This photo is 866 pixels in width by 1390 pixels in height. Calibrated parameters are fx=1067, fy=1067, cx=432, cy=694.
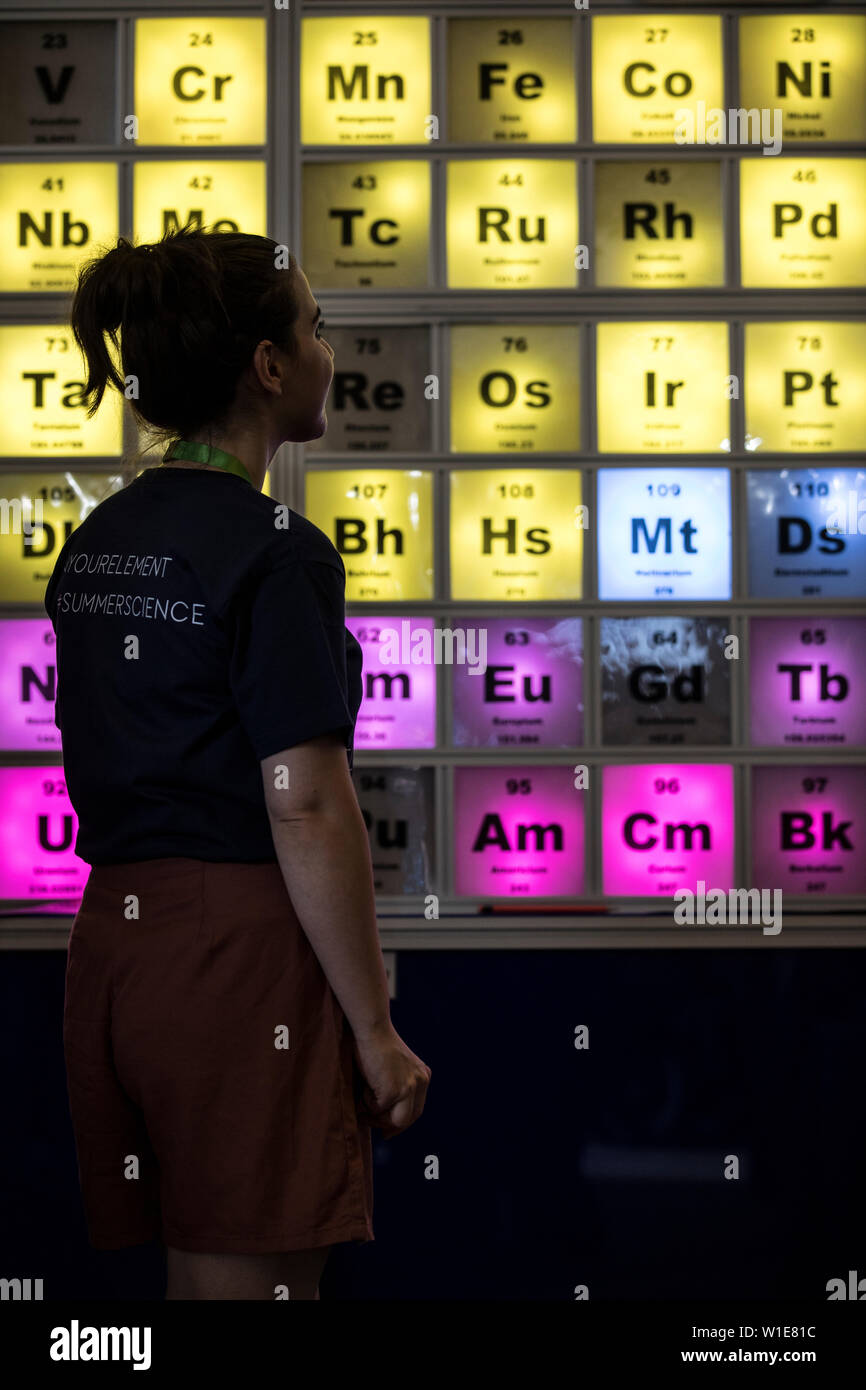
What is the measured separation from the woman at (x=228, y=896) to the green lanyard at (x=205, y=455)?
44 millimetres

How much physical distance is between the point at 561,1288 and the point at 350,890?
151 cm

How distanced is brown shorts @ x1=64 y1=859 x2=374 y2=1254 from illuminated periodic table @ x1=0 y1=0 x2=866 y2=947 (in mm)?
1119

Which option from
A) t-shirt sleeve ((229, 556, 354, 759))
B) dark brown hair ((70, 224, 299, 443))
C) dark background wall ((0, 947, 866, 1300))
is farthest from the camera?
dark background wall ((0, 947, 866, 1300))

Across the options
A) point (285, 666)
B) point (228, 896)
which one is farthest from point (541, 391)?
point (228, 896)

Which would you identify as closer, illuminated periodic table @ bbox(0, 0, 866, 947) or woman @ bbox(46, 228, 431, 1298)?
woman @ bbox(46, 228, 431, 1298)

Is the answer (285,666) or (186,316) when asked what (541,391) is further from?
(285,666)

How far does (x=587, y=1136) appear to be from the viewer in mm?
2158

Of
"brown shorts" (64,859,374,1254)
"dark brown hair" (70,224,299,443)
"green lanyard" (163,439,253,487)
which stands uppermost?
"dark brown hair" (70,224,299,443)

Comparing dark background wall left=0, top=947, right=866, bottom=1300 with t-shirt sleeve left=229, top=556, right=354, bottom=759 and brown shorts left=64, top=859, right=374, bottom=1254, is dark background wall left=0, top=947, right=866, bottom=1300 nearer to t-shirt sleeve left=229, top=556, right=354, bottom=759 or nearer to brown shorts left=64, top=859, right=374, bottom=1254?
brown shorts left=64, top=859, right=374, bottom=1254

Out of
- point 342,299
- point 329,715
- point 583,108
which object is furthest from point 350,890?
point 583,108

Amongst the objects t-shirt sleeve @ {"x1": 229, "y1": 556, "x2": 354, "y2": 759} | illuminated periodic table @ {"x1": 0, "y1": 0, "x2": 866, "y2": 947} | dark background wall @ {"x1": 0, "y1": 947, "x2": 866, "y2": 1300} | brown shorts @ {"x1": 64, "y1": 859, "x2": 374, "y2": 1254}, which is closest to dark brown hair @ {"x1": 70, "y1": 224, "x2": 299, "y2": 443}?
t-shirt sleeve @ {"x1": 229, "y1": 556, "x2": 354, "y2": 759}

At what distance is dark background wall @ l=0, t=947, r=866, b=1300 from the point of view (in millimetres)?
2139

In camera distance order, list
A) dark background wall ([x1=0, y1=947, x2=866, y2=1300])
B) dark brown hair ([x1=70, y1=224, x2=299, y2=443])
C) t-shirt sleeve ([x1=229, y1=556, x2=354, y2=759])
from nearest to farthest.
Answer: t-shirt sleeve ([x1=229, y1=556, x2=354, y2=759]) < dark brown hair ([x1=70, y1=224, x2=299, y2=443]) < dark background wall ([x1=0, y1=947, x2=866, y2=1300])

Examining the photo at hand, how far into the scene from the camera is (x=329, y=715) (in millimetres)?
1034
